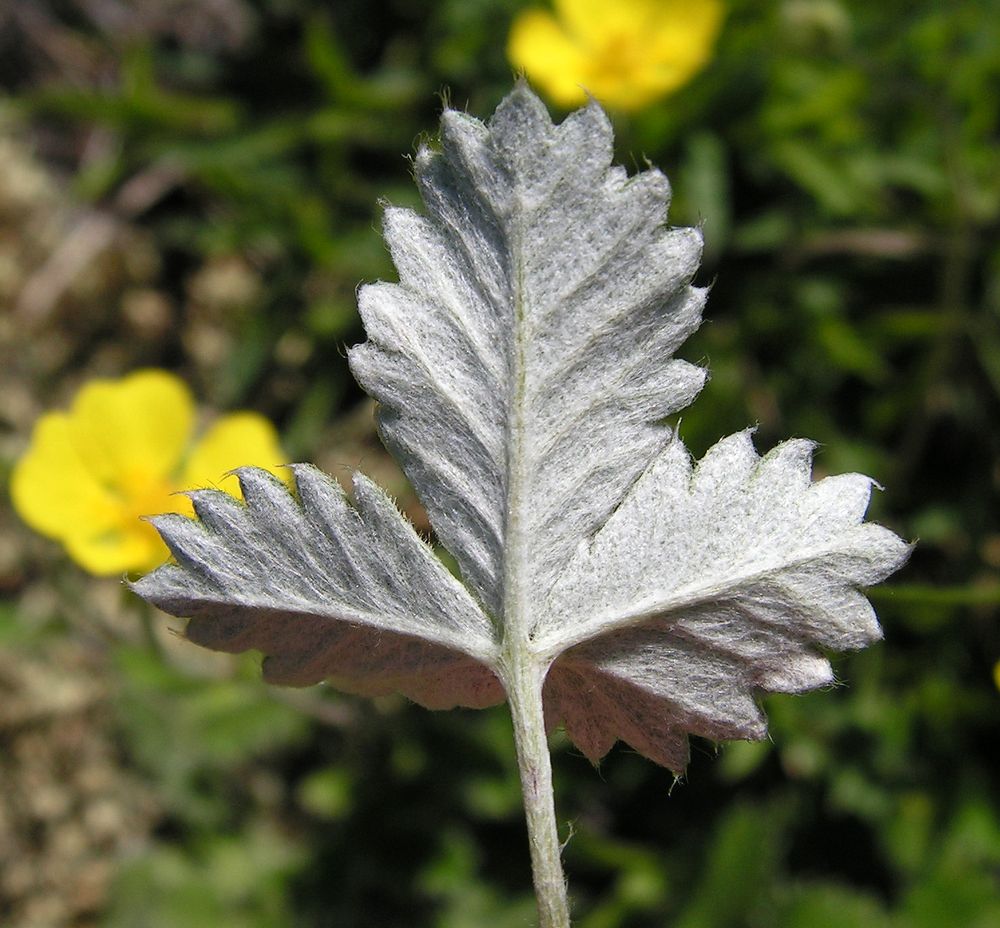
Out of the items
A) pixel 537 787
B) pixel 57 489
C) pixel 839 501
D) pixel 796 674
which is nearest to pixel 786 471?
pixel 839 501

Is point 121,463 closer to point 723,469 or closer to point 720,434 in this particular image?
point 720,434

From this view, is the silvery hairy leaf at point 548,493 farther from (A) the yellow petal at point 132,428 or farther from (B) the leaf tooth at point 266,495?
(A) the yellow petal at point 132,428

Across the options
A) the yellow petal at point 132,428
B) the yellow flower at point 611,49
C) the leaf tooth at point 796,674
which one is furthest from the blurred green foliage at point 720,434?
the leaf tooth at point 796,674

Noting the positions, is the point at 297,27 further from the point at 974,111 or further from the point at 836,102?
the point at 974,111

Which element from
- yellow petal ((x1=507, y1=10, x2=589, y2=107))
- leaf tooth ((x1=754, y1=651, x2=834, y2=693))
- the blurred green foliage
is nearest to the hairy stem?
leaf tooth ((x1=754, y1=651, x2=834, y2=693))

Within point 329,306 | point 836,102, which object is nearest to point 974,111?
point 836,102
